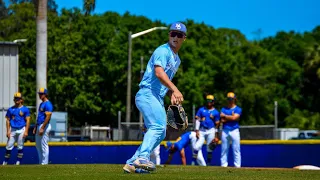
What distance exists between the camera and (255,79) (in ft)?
261

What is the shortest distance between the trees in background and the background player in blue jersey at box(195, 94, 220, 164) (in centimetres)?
3853

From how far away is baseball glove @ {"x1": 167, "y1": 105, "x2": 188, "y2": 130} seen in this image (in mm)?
12414

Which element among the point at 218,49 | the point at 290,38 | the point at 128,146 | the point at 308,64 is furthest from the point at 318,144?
the point at 290,38

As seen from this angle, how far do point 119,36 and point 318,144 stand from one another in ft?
149

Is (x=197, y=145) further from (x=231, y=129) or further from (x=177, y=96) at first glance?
(x=177, y=96)

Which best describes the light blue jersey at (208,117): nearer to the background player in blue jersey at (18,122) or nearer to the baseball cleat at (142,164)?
the background player in blue jersey at (18,122)

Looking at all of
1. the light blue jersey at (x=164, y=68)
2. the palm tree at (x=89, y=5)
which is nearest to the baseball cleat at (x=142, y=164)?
the light blue jersey at (x=164, y=68)

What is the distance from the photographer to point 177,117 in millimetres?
12500

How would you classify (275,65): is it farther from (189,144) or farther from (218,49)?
(189,144)

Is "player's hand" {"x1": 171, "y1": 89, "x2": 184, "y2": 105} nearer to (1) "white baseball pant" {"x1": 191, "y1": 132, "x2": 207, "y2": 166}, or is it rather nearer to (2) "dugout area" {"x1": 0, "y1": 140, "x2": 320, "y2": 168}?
(1) "white baseball pant" {"x1": 191, "y1": 132, "x2": 207, "y2": 166}

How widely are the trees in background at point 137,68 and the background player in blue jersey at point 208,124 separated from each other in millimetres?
38533

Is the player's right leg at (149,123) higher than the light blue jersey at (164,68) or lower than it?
lower

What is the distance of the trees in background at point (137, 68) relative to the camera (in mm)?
65000

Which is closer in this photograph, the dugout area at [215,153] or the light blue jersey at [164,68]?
the light blue jersey at [164,68]
